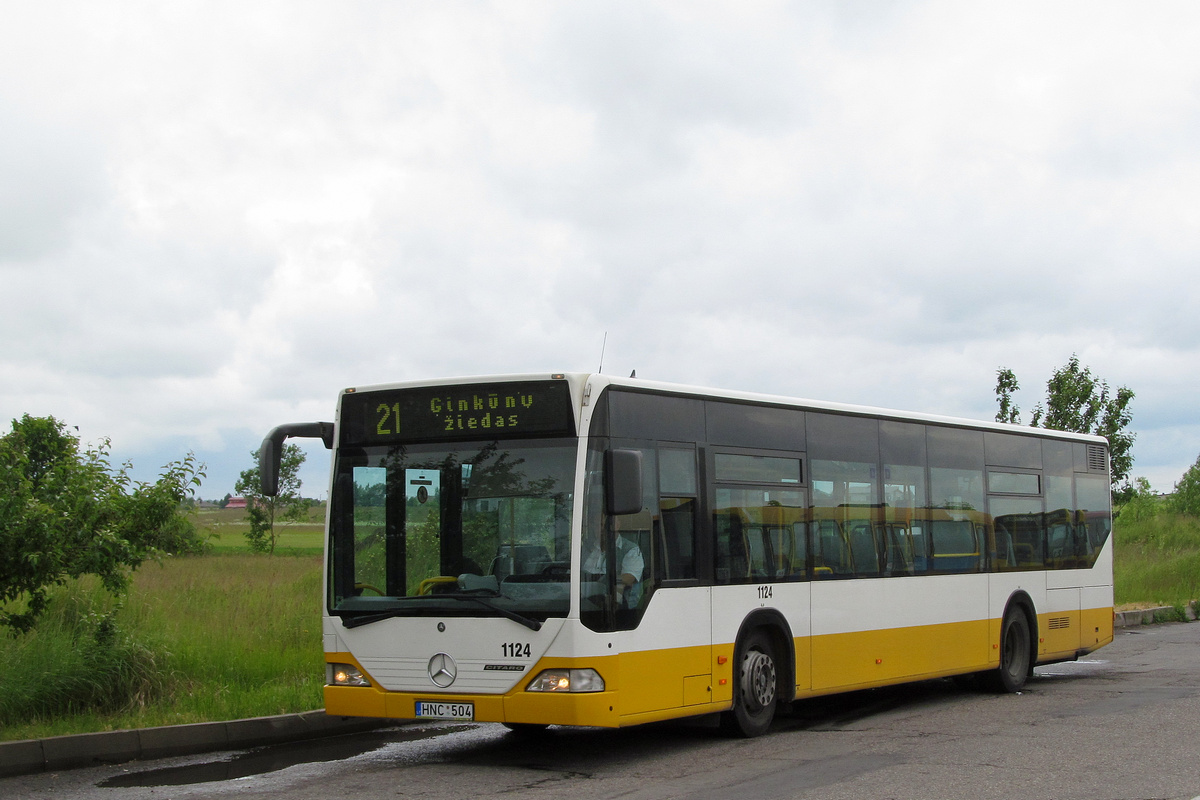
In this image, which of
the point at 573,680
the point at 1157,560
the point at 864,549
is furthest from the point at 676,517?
the point at 1157,560

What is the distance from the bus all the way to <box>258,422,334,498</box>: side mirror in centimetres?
2

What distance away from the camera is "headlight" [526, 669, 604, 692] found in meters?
8.88

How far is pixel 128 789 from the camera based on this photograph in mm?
8797

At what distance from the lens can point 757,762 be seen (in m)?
9.48

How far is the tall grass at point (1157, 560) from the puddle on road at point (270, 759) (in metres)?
21.0

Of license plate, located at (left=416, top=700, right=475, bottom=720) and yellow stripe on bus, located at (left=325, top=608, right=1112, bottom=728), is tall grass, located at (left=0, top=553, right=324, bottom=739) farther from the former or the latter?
license plate, located at (left=416, top=700, right=475, bottom=720)

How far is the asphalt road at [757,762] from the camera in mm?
8375

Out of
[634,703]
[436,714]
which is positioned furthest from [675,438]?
[436,714]

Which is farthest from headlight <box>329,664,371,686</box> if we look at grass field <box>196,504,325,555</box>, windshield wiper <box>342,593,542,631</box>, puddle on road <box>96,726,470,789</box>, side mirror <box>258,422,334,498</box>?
grass field <box>196,504,325,555</box>

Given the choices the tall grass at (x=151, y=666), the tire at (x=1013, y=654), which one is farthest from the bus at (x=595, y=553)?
the tire at (x=1013, y=654)

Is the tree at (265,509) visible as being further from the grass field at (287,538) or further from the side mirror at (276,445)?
the side mirror at (276,445)

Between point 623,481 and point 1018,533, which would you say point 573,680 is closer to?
point 623,481

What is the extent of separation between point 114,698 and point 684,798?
5.92m

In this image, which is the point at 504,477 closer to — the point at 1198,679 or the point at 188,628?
the point at 188,628
